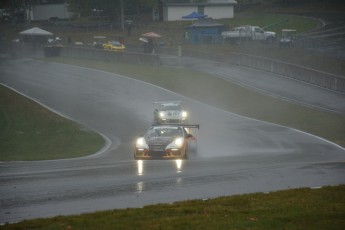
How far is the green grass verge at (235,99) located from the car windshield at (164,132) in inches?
338

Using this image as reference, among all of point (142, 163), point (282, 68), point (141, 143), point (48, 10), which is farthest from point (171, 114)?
point (48, 10)

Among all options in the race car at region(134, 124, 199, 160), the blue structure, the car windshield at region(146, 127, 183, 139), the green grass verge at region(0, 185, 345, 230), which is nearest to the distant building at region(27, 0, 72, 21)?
the blue structure

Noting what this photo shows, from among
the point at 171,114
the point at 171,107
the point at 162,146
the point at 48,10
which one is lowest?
the point at 171,114

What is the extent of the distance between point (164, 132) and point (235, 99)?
2150 centimetres

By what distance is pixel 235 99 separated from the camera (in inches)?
1820

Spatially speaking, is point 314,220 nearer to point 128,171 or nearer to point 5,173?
point 128,171

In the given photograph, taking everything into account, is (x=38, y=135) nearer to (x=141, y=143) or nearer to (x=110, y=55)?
(x=141, y=143)

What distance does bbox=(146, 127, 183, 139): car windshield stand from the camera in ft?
81.9

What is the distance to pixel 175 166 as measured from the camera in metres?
19.7

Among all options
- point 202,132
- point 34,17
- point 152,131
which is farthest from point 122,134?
point 34,17

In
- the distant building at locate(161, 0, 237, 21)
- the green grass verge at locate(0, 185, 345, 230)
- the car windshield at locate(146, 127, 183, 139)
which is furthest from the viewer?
the distant building at locate(161, 0, 237, 21)

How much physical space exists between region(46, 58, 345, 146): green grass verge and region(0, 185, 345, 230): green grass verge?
59.0 feet

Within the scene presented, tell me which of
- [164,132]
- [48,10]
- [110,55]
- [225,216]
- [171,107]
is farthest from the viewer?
[48,10]

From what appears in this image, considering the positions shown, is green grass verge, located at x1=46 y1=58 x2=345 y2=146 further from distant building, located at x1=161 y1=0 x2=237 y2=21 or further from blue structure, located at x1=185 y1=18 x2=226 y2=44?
distant building, located at x1=161 y1=0 x2=237 y2=21
